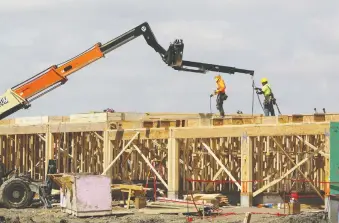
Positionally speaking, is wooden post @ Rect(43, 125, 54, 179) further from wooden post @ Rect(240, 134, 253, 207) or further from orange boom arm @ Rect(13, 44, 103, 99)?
wooden post @ Rect(240, 134, 253, 207)

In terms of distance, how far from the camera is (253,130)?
3014 cm

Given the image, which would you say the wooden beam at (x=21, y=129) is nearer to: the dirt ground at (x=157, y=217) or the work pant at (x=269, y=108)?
the dirt ground at (x=157, y=217)

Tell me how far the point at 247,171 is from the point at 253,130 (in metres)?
1.33

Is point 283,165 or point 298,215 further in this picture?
point 283,165

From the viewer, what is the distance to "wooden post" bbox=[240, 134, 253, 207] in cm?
3028

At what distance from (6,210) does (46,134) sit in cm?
846

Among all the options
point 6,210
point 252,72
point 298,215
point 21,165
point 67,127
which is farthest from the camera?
point 21,165

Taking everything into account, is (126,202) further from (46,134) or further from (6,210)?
(46,134)

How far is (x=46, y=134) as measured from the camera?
40.3m

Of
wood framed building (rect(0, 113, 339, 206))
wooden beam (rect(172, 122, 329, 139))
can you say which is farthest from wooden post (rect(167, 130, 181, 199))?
wooden beam (rect(172, 122, 329, 139))

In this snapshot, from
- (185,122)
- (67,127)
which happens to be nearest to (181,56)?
(185,122)

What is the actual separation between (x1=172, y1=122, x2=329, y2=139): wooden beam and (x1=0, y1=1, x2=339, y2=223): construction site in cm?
3

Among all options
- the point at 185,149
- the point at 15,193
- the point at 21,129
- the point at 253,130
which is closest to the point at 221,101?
the point at 185,149

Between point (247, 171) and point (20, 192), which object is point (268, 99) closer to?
point (247, 171)
